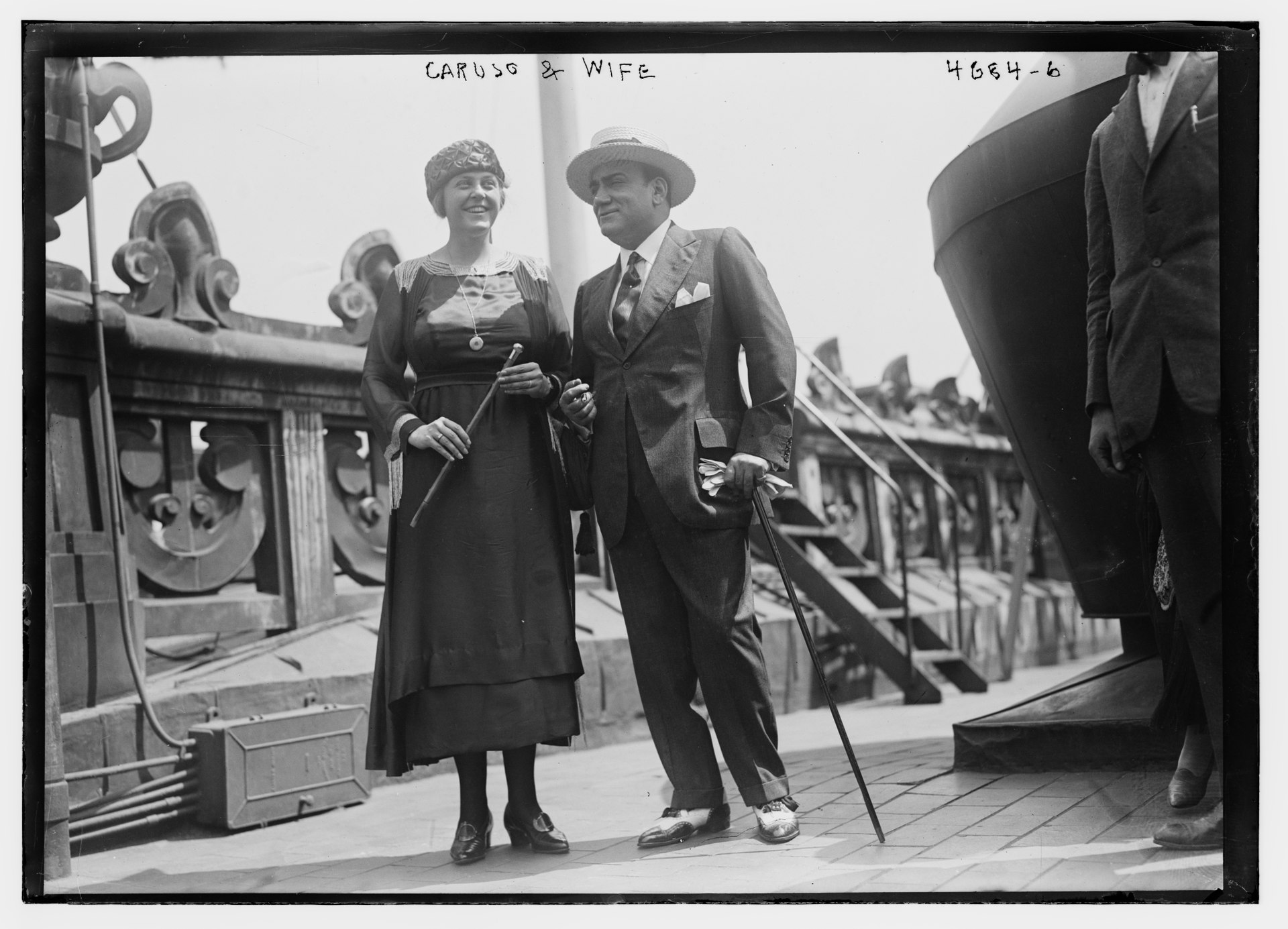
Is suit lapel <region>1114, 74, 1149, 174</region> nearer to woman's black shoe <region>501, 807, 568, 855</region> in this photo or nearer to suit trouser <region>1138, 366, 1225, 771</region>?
suit trouser <region>1138, 366, 1225, 771</region>

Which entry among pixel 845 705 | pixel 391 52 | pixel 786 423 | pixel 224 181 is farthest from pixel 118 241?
pixel 845 705

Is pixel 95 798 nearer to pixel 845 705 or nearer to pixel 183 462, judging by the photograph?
pixel 183 462

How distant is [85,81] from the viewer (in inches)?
161

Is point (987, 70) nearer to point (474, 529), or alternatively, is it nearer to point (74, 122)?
point (474, 529)

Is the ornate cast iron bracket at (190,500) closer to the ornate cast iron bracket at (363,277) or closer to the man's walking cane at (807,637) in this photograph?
the ornate cast iron bracket at (363,277)

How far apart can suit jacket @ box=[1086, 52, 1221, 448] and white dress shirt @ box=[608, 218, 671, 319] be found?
1328 mm

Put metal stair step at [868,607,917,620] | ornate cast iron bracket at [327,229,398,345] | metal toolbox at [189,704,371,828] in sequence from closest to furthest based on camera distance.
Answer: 1. metal toolbox at [189,704,371,828]
2. ornate cast iron bracket at [327,229,398,345]
3. metal stair step at [868,607,917,620]

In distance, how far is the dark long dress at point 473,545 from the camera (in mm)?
3904

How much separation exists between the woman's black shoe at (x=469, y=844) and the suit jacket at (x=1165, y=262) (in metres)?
2.19

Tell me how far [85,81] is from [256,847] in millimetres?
2432

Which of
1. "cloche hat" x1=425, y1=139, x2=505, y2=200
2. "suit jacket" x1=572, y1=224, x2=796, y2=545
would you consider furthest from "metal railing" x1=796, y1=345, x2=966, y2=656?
"cloche hat" x1=425, y1=139, x2=505, y2=200

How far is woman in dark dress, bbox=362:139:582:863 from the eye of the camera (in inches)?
154

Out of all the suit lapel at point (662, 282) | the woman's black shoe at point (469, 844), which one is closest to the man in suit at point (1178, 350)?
the suit lapel at point (662, 282)

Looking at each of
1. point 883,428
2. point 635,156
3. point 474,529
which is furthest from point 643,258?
point 883,428
